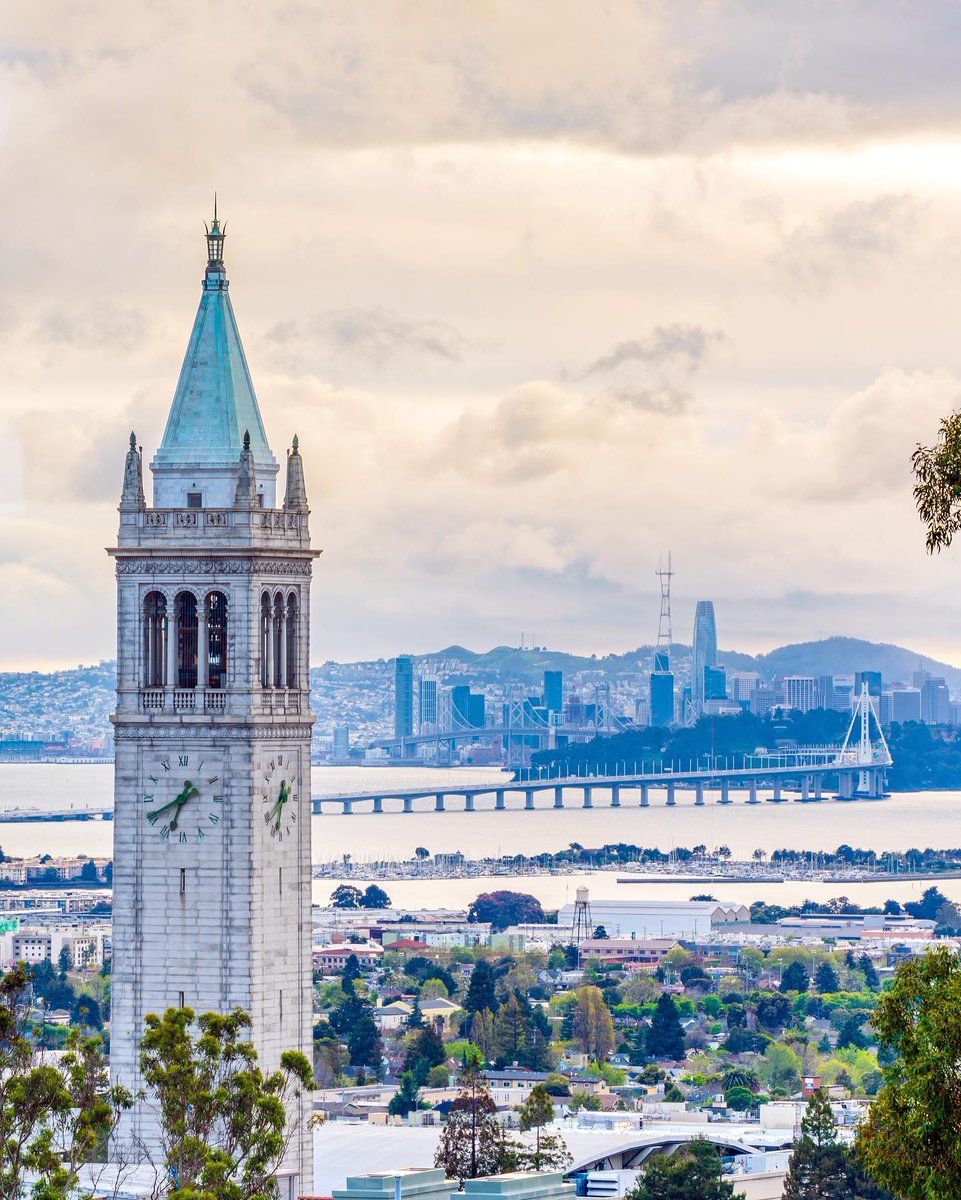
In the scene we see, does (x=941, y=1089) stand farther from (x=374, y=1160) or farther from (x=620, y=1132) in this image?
(x=620, y=1132)

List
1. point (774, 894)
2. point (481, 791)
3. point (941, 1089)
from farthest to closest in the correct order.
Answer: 1. point (481, 791)
2. point (774, 894)
3. point (941, 1089)

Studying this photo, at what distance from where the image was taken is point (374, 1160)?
1642 inches

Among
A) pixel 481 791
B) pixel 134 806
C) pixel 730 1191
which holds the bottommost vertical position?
pixel 730 1191

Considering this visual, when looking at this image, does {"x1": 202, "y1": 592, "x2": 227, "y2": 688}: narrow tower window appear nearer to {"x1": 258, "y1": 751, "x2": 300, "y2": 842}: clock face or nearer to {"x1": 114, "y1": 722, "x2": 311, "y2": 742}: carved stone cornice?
{"x1": 114, "y1": 722, "x2": 311, "y2": 742}: carved stone cornice

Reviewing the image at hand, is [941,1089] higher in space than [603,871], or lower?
lower

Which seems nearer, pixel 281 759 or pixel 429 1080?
pixel 281 759

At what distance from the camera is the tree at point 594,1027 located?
77.2 meters

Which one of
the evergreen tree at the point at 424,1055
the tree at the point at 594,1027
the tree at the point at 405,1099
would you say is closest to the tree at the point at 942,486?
the tree at the point at 405,1099

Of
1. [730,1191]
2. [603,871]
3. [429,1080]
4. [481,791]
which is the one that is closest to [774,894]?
[603,871]

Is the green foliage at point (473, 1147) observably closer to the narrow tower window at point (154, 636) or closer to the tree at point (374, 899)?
the narrow tower window at point (154, 636)

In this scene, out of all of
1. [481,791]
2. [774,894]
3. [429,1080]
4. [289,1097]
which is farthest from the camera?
[481,791]

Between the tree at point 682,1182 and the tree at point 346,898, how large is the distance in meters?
84.9

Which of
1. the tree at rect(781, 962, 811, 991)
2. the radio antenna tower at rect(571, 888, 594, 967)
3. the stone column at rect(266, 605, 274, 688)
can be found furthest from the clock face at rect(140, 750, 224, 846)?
the radio antenna tower at rect(571, 888, 594, 967)

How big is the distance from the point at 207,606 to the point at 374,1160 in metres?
15.1
